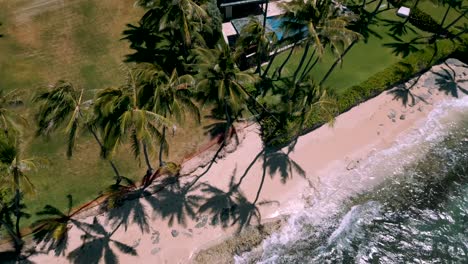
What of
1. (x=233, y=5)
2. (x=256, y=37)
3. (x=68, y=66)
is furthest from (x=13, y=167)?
(x=233, y=5)

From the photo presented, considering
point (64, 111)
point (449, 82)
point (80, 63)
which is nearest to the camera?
point (64, 111)

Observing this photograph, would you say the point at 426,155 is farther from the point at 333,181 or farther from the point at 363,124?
the point at 333,181

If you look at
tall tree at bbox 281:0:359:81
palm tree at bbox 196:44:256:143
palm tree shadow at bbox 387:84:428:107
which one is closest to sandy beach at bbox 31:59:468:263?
palm tree shadow at bbox 387:84:428:107

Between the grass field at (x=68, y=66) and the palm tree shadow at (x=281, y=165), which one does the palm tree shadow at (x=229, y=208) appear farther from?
the grass field at (x=68, y=66)

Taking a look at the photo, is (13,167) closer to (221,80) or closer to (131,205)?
(131,205)

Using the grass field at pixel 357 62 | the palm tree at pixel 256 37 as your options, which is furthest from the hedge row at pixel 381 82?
the palm tree at pixel 256 37
